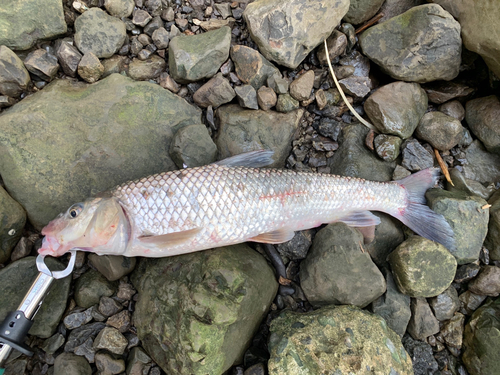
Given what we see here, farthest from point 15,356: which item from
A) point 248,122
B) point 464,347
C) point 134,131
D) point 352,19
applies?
point 352,19

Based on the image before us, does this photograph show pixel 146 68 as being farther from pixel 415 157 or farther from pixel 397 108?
pixel 415 157

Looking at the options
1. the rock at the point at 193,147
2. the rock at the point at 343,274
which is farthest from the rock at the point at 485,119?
the rock at the point at 193,147

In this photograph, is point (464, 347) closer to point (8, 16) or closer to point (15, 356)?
point (15, 356)

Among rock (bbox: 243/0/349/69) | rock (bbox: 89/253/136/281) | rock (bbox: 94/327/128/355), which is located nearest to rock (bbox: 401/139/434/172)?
rock (bbox: 243/0/349/69)

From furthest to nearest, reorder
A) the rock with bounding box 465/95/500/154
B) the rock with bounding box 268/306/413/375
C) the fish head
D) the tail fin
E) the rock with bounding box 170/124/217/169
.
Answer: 1. the rock with bounding box 465/95/500/154
2. the tail fin
3. the rock with bounding box 170/124/217/169
4. the fish head
5. the rock with bounding box 268/306/413/375

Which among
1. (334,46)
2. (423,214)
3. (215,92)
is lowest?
(423,214)

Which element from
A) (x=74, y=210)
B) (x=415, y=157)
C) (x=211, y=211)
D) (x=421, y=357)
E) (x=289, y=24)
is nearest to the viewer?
(x=74, y=210)

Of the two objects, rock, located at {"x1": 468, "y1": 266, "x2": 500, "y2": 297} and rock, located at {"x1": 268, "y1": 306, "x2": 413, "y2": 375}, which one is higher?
rock, located at {"x1": 268, "y1": 306, "x2": 413, "y2": 375}

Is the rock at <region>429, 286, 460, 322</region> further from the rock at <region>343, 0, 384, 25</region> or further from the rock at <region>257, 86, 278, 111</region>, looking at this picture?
the rock at <region>343, 0, 384, 25</region>

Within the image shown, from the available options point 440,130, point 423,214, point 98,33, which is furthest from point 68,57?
point 440,130
